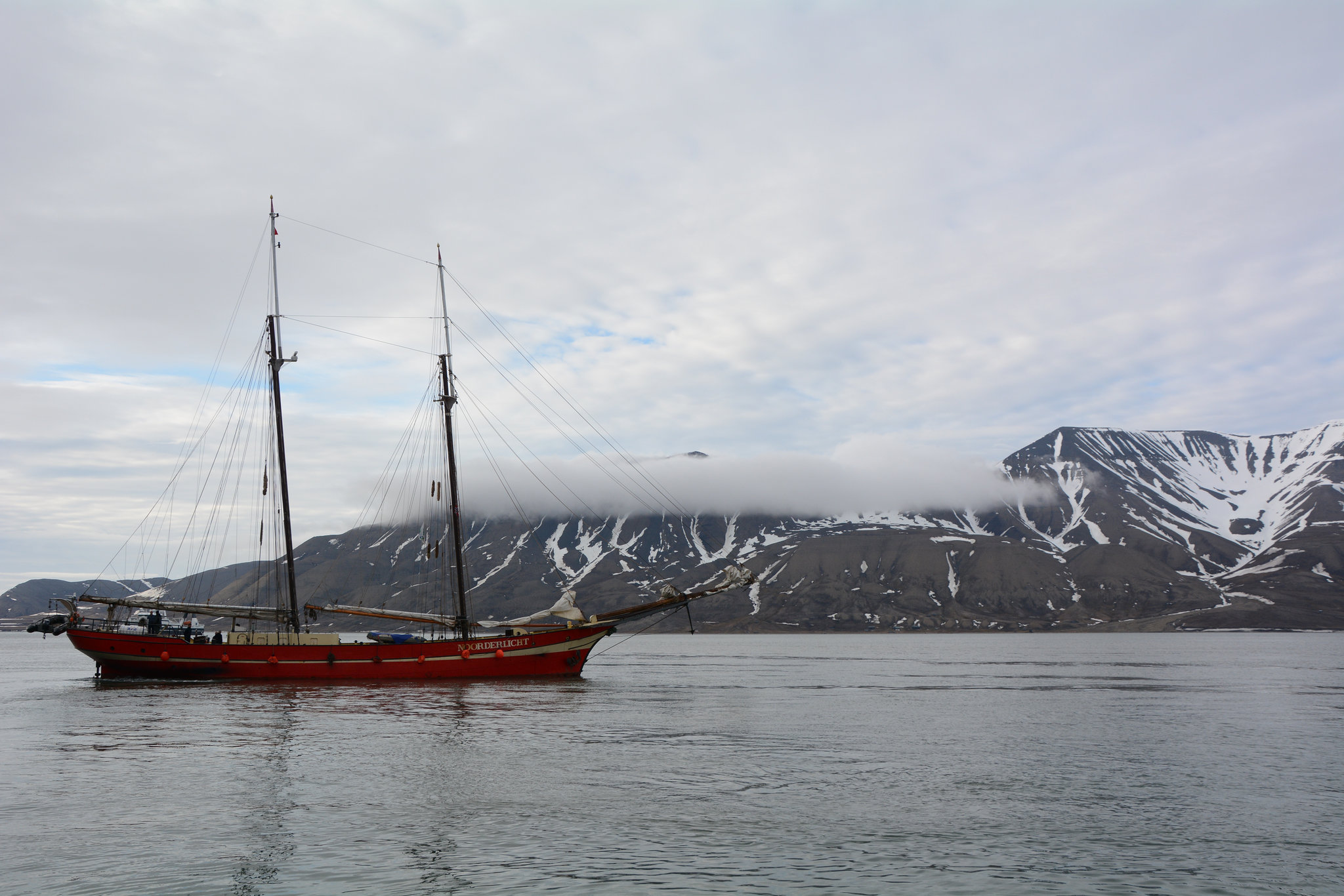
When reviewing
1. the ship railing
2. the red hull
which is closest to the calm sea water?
the red hull

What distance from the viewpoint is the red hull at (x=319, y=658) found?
3137 inches

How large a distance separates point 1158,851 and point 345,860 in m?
22.0

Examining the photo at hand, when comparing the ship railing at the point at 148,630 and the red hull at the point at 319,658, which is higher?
the ship railing at the point at 148,630

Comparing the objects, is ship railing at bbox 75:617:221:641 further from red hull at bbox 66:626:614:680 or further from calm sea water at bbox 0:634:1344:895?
calm sea water at bbox 0:634:1344:895

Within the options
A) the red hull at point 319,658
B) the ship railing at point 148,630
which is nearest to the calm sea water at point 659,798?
the red hull at point 319,658

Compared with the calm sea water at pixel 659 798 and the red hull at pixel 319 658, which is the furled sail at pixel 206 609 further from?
the calm sea water at pixel 659 798

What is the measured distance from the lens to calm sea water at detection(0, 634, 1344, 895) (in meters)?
23.2

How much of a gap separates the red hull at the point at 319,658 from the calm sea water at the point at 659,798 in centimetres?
1096

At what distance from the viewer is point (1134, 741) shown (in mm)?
49594

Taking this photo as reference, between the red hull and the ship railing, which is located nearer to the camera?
the red hull

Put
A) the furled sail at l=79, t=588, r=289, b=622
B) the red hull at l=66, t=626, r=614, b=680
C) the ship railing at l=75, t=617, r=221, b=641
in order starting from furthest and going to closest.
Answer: the ship railing at l=75, t=617, r=221, b=641 → the furled sail at l=79, t=588, r=289, b=622 → the red hull at l=66, t=626, r=614, b=680

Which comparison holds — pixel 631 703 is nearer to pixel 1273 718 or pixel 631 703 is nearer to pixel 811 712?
pixel 811 712

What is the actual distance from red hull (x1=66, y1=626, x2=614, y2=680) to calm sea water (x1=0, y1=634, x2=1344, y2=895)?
431 inches

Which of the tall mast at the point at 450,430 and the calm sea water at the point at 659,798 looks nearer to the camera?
the calm sea water at the point at 659,798
